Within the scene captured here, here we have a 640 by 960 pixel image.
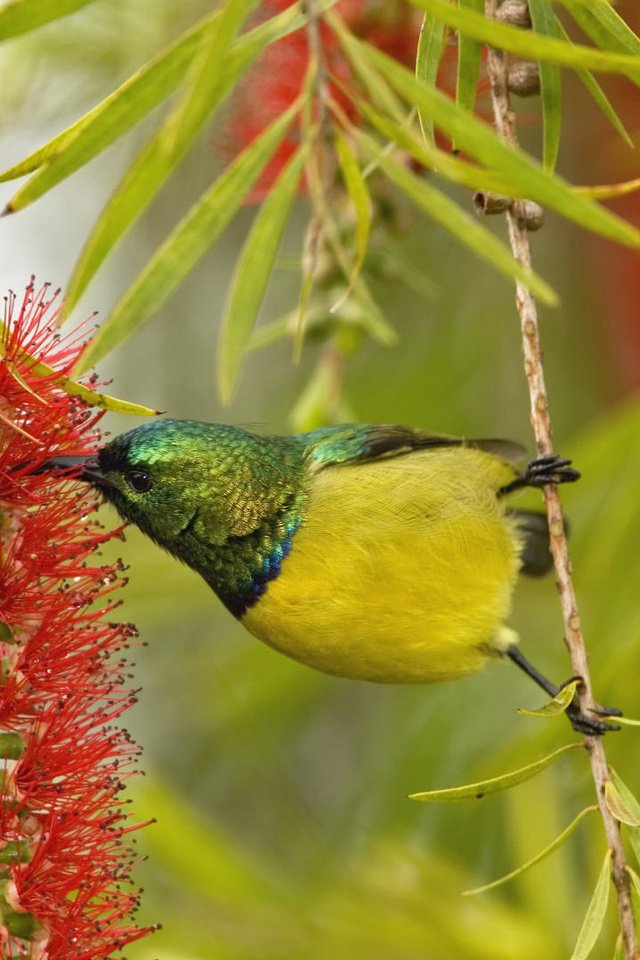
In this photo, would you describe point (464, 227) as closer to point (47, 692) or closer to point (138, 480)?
point (47, 692)

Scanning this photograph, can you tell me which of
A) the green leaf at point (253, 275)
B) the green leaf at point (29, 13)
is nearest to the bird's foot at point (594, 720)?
the green leaf at point (253, 275)

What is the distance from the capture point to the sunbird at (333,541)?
92.4 inches

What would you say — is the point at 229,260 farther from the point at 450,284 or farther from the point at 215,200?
the point at 215,200

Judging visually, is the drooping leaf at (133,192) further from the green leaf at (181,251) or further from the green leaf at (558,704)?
the green leaf at (558,704)

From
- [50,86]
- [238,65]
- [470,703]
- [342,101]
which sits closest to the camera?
[238,65]

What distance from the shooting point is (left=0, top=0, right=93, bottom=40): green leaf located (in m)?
1.30

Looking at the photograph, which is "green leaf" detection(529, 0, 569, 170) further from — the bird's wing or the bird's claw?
the bird's wing

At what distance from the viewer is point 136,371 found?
19.5 feet

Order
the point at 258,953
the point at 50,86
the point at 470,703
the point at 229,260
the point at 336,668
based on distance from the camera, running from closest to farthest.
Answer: the point at 336,668 → the point at 258,953 → the point at 50,86 → the point at 470,703 → the point at 229,260

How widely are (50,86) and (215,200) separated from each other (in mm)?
2237

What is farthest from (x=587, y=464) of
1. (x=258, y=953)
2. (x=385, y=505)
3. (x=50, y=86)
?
(x=50, y=86)

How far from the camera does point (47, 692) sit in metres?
1.81

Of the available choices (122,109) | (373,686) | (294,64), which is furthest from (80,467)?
(373,686)

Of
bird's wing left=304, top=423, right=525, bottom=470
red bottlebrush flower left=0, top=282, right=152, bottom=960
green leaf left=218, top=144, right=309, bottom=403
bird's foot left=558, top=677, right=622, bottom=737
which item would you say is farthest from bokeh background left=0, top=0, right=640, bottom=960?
green leaf left=218, top=144, right=309, bottom=403
